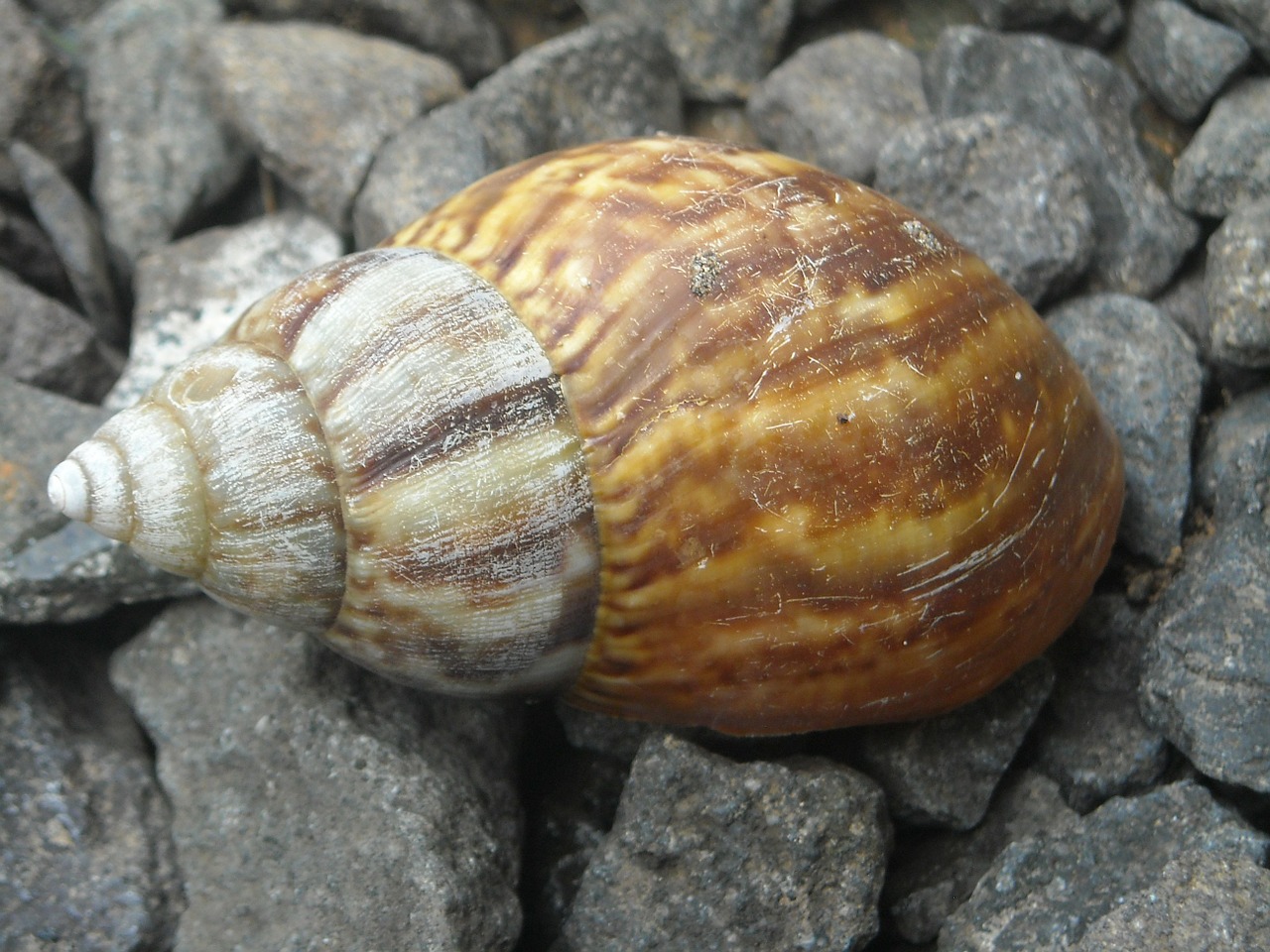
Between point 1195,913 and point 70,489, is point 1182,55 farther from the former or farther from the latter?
point 70,489

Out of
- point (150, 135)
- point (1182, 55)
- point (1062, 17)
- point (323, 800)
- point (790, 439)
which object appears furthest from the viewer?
point (150, 135)

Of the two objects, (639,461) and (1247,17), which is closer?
(639,461)

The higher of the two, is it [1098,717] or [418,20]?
[418,20]

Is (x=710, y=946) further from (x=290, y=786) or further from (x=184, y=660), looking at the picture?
(x=184, y=660)

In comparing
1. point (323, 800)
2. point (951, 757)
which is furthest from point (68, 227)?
point (951, 757)

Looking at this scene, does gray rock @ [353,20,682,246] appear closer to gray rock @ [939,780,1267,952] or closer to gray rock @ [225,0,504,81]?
gray rock @ [225,0,504,81]

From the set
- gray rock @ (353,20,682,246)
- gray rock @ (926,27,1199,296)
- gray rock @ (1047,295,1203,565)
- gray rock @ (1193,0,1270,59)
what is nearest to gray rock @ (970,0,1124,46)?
gray rock @ (926,27,1199,296)
